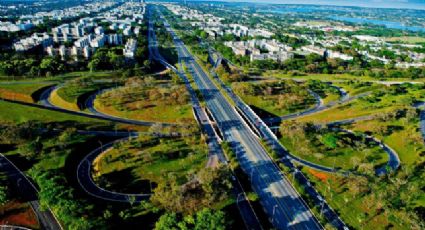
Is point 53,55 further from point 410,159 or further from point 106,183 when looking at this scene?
point 410,159

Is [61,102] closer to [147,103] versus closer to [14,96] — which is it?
[14,96]

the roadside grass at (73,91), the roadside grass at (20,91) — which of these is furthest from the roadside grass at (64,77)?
the roadside grass at (73,91)

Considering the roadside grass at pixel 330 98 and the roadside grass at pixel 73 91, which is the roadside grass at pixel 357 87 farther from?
the roadside grass at pixel 73 91

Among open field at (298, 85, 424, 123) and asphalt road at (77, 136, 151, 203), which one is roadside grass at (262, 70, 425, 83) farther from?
asphalt road at (77, 136, 151, 203)

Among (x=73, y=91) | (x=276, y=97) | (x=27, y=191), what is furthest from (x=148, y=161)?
(x=276, y=97)

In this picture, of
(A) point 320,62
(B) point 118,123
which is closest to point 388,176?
(B) point 118,123

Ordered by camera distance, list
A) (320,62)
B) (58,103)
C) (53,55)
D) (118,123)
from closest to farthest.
Result: (118,123) → (58,103) → (53,55) → (320,62)

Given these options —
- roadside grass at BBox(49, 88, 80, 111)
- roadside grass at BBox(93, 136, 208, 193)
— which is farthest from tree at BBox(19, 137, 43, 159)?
roadside grass at BBox(49, 88, 80, 111)
